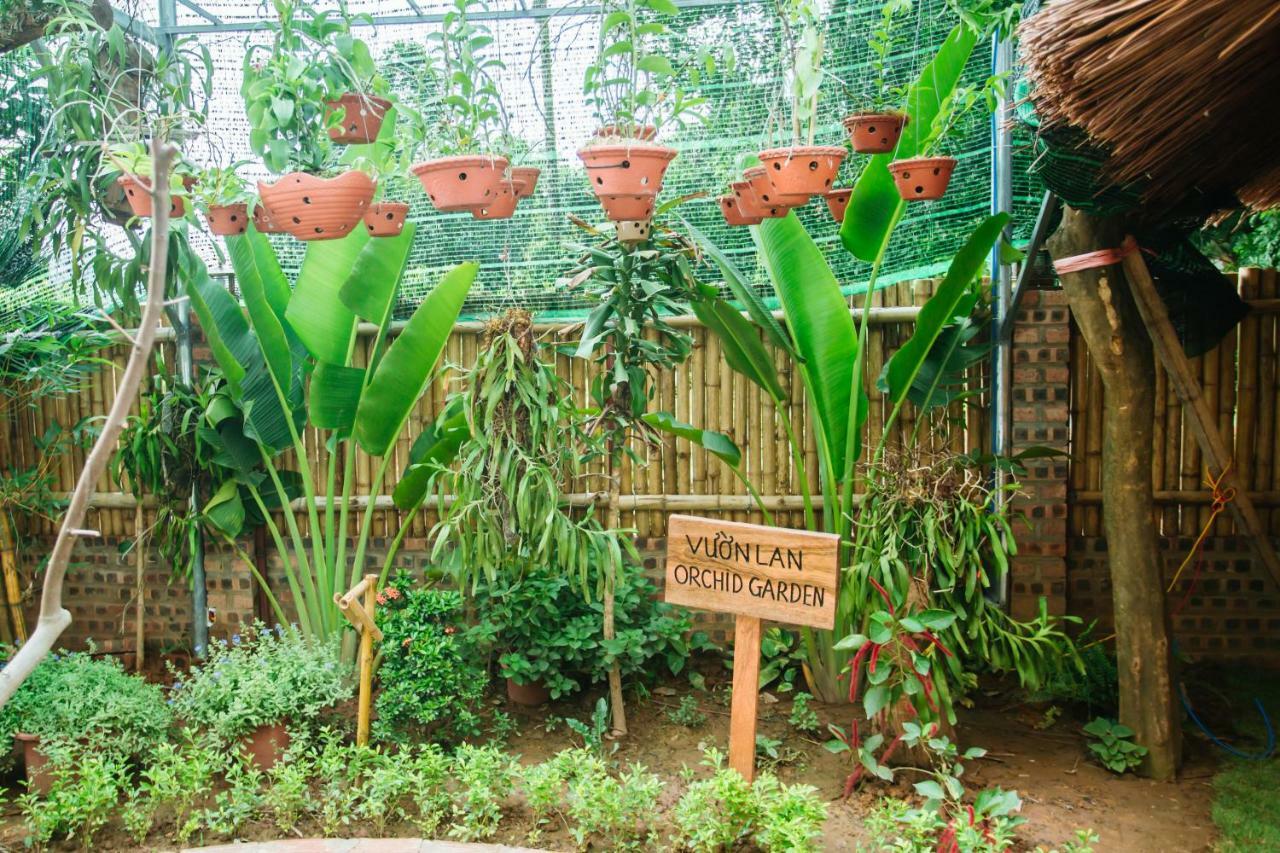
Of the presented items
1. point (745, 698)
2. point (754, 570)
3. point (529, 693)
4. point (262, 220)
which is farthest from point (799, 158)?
point (529, 693)

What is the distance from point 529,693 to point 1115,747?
2.40 m

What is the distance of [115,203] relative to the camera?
4762mm

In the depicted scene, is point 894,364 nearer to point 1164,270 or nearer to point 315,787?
point 1164,270

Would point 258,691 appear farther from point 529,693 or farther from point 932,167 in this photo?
point 932,167

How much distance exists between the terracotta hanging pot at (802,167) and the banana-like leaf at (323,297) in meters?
2.12

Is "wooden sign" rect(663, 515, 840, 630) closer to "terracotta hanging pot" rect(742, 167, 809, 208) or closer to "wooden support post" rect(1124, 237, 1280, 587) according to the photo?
"terracotta hanging pot" rect(742, 167, 809, 208)

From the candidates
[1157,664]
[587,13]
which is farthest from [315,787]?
[587,13]

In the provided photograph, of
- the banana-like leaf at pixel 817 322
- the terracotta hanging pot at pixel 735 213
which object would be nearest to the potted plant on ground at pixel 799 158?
the terracotta hanging pot at pixel 735 213

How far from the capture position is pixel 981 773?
4133mm

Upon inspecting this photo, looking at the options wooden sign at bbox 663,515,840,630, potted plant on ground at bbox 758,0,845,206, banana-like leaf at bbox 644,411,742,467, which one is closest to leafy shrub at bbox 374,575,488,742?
wooden sign at bbox 663,515,840,630

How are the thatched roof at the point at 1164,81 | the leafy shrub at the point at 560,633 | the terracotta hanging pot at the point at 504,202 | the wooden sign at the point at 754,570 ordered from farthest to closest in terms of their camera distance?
the leafy shrub at the point at 560,633 → the terracotta hanging pot at the point at 504,202 → the wooden sign at the point at 754,570 → the thatched roof at the point at 1164,81

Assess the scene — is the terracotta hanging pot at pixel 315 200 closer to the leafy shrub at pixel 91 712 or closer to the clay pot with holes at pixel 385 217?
the clay pot with holes at pixel 385 217

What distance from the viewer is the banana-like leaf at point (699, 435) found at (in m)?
4.56

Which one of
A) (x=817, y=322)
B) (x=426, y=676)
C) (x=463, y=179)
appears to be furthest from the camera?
(x=817, y=322)
